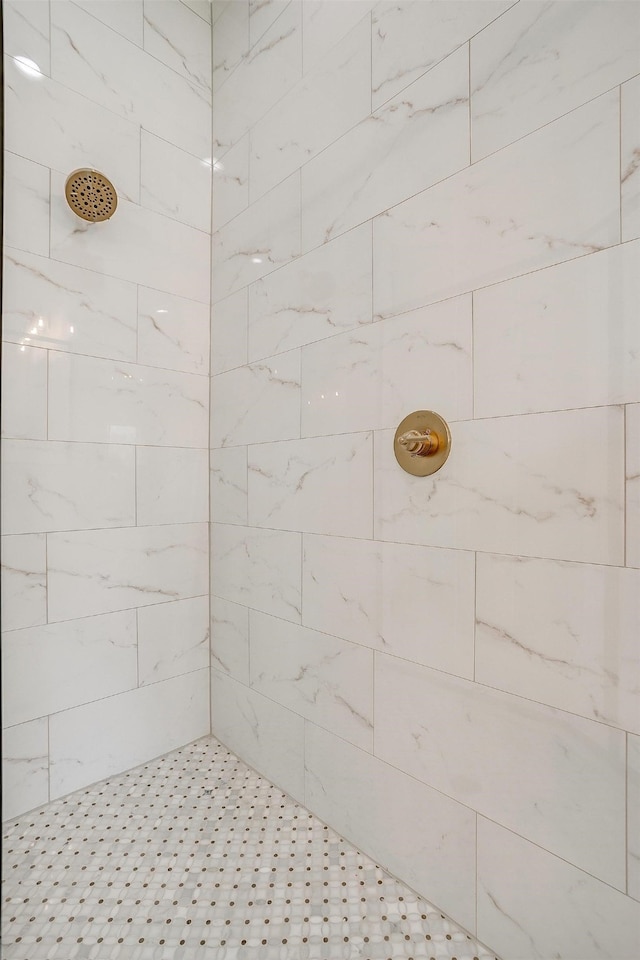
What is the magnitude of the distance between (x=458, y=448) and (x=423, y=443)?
0.24ft

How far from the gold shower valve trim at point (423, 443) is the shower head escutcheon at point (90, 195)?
3.50 feet

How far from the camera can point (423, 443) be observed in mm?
1113

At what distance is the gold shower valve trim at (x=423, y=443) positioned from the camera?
111 cm

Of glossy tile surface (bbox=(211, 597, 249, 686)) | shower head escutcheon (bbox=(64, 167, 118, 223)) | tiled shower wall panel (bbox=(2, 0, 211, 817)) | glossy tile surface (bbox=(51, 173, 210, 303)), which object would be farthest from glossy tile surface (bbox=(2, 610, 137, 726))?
shower head escutcheon (bbox=(64, 167, 118, 223))

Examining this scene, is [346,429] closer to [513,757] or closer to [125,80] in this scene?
[513,757]

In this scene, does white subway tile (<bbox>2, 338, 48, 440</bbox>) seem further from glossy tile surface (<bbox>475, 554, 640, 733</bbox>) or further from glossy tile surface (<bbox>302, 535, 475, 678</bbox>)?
glossy tile surface (<bbox>475, 554, 640, 733</bbox>)

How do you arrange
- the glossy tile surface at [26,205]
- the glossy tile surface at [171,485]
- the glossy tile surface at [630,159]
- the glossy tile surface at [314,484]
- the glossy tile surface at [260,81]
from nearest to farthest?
the glossy tile surface at [630,159], the glossy tile surface at [314,484], the glossy tile surface at [26,205], the glossy tile surface at [260,81], the glossy tile surface at [171,485]

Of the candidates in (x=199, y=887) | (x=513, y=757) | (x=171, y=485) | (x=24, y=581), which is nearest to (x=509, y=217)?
(x=513, y=757)

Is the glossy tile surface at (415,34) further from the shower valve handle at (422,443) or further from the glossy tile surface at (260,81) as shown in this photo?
the shower valve handle at (422,443)

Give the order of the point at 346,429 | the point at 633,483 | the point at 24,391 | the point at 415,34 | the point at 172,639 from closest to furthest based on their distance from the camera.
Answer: the point at 633,483, the point at 415,34, the point at 346,429, the point at 24,391, the point at 172,639

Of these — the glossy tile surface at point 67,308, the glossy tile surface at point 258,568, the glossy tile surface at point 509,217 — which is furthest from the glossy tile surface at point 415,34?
the glossy tile surface at point 258,568

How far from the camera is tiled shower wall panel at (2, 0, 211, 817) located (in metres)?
1.45

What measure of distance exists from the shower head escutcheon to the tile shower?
0.07 metres

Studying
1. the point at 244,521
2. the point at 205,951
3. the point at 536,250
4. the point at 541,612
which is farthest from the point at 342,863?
the point at 536,250
